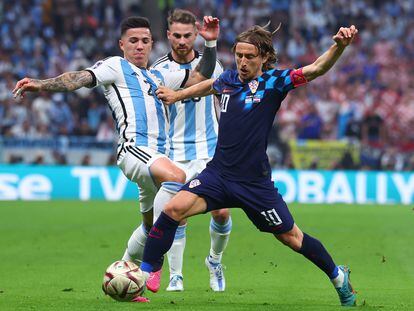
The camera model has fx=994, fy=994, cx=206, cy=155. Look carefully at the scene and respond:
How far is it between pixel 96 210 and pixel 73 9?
11367 millimetres

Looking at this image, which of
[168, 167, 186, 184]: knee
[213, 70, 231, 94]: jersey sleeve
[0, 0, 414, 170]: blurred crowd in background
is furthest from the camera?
[0, 0, 414, 170]: blurred crowd in background

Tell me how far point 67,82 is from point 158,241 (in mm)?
1584

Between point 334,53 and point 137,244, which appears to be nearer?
point 334,53

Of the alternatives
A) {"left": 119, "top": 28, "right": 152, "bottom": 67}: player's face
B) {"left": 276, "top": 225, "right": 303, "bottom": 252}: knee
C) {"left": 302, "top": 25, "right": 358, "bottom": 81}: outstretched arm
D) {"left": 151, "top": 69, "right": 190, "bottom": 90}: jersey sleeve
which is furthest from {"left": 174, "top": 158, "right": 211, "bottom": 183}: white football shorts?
{"left": 302, "top": 25, "right": 358, "bottom": 81}: outstretched arm

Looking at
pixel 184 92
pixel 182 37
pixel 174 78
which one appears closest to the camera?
pixel 184 92

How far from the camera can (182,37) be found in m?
9.50

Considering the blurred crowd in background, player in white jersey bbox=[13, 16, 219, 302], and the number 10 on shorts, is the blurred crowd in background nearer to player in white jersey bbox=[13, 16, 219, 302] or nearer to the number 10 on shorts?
player in white jersey bbox=[13, 16, 219, 302]

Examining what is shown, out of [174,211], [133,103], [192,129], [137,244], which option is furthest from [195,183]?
[192,129]

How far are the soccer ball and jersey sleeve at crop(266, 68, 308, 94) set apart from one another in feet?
5.90

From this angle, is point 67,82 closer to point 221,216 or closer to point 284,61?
point 221,216

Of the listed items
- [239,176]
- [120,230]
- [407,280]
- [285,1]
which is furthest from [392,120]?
[239,176]

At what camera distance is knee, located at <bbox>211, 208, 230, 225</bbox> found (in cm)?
932

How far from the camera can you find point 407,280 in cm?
973

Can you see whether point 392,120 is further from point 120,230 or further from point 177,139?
point 177,139
